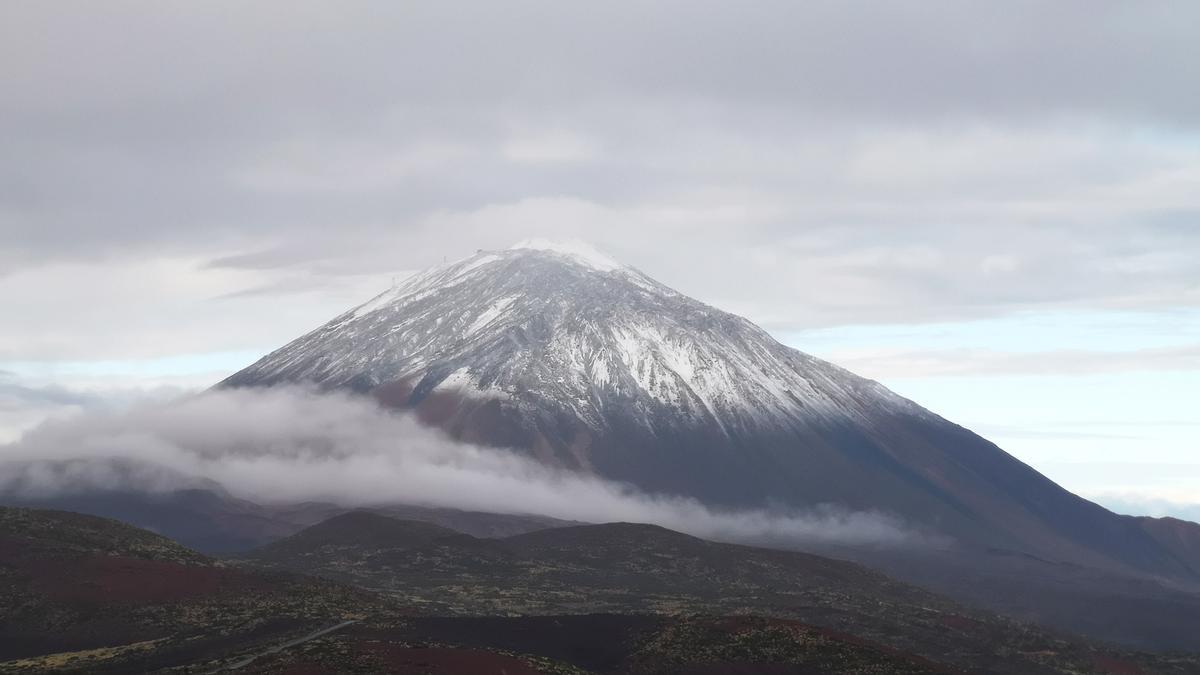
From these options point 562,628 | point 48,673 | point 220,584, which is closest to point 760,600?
point 562,628

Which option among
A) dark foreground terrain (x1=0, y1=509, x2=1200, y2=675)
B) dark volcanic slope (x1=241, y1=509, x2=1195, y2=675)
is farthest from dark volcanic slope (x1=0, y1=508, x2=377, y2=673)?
dark volcanic slope (x1=241, y1=509, x2=1195, y2=675)

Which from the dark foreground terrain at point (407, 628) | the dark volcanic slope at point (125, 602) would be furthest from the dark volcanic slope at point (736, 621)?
the dark volcanic slope at point (125, 602)

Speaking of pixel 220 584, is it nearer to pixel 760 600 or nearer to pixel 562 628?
pixel 562 628

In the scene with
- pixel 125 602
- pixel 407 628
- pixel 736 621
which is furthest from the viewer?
pixel 125 602

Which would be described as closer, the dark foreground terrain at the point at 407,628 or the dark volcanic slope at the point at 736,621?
the dark foreground terrain at the point at 407,628

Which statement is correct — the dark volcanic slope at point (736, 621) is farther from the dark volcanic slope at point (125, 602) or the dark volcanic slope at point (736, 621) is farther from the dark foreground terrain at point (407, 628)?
the dark volcanic slope at point (125, 602)

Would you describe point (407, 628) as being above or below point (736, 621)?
below

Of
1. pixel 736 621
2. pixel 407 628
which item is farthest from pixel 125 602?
pixel 736 621

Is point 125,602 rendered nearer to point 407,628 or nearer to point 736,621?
point 407,628

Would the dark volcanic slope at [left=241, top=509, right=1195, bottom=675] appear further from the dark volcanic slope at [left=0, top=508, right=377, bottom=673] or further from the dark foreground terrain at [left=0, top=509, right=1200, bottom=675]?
the dark volcanic slope at [left=0, top=508, right=377, bottom=673]
